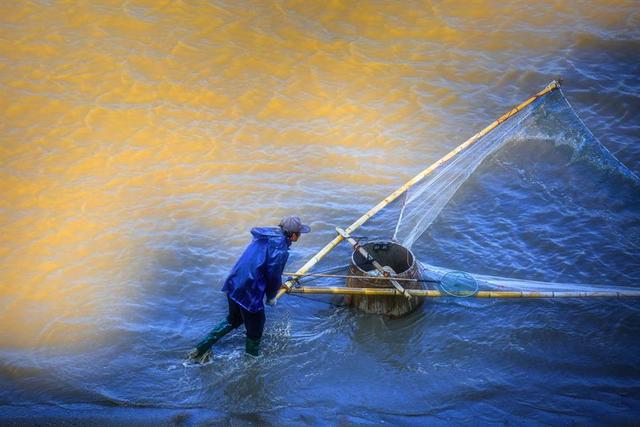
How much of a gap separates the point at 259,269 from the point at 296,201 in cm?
270

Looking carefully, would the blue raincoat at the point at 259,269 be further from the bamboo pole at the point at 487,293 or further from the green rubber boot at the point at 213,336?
the bamboo pole at the point at 487,293

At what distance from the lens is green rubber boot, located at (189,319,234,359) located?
4.82 meters

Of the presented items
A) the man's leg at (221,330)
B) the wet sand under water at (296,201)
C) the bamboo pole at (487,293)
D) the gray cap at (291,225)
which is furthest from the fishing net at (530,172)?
the man's leg at (221,330)

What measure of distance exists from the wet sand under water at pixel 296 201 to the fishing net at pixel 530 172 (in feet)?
0.20

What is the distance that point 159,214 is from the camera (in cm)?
693

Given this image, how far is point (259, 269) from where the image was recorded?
14.8ft

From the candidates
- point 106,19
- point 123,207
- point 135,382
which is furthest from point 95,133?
point 135,382

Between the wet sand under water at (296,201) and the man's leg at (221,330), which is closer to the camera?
the wet sand under water at (296,201)

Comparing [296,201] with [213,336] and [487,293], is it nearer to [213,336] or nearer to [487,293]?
[213,336]

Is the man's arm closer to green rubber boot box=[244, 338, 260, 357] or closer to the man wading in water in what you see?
the man wading in water

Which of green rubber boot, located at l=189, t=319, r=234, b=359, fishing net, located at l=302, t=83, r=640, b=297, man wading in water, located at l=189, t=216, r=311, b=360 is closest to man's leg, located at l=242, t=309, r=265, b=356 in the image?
man wading in water, located at l=189, t=216, r=311, b=360

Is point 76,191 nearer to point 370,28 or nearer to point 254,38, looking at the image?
point 254,38

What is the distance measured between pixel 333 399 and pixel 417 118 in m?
5.05

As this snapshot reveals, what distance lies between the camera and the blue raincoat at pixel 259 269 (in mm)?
4496
